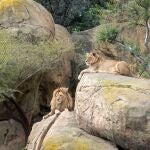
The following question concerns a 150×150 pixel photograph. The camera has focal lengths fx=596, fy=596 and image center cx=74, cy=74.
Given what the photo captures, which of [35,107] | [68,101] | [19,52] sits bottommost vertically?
[35,107]

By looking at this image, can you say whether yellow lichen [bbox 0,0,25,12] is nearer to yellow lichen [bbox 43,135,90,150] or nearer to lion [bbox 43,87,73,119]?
lion [bbox 43,87,73,119]

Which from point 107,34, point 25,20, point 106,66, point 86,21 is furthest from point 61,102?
point 86,21

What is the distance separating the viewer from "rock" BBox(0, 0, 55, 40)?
19344mm

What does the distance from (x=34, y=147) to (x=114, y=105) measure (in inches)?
108

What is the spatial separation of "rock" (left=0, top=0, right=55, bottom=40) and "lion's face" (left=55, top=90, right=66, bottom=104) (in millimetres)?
2733

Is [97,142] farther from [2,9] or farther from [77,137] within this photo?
[2,9]

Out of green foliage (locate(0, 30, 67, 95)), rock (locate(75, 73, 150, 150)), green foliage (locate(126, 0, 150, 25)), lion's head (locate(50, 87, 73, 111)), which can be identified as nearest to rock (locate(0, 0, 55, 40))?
green foliage (locate(0, 30, 67, 95))

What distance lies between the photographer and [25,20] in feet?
65.3

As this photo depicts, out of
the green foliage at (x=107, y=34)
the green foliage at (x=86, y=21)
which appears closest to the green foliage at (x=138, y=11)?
the green foliage at (x=107, y=34)

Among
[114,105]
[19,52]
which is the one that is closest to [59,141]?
[114,105]

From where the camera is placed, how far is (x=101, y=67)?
656 inches

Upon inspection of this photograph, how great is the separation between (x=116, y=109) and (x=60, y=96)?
15.0 ft

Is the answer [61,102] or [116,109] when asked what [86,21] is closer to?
[61,102]

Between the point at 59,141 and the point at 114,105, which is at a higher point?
the point at 114,105
